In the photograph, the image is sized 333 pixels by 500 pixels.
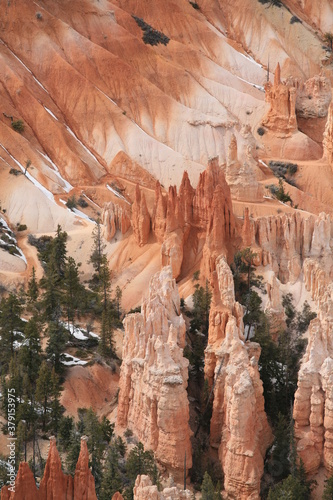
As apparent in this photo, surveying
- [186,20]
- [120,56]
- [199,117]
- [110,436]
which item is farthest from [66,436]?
[186,20]

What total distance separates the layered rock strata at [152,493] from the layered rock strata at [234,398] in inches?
288

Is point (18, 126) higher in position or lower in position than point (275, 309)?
higher

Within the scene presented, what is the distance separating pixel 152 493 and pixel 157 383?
11.1 metres

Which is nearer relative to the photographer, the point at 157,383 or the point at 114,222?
the point at 157,383

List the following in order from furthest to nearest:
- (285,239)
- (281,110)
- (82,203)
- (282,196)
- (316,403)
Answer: (281,110) → (82,203) → (282,196) → (285,239) → (316,403)

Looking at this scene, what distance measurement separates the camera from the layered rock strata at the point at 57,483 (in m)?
37.2

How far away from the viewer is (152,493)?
34.9m

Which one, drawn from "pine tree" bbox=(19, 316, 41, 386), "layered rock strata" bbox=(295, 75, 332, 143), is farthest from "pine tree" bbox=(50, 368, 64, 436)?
"layered rock strata" bbox=(295, 75, 332, 143)

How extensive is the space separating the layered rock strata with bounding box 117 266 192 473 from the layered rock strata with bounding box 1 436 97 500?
7.75 m

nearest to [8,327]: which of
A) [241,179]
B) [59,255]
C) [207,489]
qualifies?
[59,255]

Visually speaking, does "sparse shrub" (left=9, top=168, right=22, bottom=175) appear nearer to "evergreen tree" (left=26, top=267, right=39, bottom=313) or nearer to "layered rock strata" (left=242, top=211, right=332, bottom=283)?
"evergreen tree" (left=26, top=267, right=39, bottom=313)

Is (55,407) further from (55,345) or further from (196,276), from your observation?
(196,276)

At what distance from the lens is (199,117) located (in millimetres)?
96750
